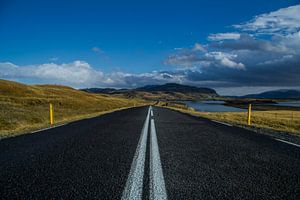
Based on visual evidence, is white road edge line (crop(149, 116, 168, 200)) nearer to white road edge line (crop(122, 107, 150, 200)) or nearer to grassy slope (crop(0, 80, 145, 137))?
white road edge line (crop(122, 107, 150, 200))

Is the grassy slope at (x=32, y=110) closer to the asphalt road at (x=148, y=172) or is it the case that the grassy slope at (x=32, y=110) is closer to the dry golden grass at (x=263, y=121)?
the asphalt road at (x=148, y=172)

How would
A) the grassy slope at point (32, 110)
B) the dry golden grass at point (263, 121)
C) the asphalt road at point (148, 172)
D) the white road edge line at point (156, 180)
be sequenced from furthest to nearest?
the dry golden grass at point (263, 121)
the grassy slope at point (32, 110)
the asphalt road at point (148, 172)
the white road edge line at point (156, 180)

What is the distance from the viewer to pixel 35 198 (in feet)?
10.2

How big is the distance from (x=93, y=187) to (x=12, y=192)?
99cm

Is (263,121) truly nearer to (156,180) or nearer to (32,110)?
(32,110)

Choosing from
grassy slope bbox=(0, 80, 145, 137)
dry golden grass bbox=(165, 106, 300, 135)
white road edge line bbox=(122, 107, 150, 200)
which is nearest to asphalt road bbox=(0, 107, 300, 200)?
white road edge line bbox=(122, 107, 150, 200)

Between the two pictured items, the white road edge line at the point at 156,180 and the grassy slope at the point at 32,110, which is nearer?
the white road edge line at the point at 156,180

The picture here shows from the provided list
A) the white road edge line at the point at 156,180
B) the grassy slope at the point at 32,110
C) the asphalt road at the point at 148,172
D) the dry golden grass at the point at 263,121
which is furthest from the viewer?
the dry golden grass at the point at 263,121

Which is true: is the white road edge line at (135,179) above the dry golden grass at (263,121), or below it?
above

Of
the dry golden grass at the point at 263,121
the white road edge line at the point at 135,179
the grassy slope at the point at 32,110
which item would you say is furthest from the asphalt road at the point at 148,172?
the dry golden grass at the point at 263,121

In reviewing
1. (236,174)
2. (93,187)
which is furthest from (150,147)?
(93,187)

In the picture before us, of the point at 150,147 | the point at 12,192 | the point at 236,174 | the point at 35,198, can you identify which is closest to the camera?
the point at 35,198

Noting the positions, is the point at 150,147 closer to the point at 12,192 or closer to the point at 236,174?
the point at 236,174

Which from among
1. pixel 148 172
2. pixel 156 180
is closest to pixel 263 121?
pixel 148 172
